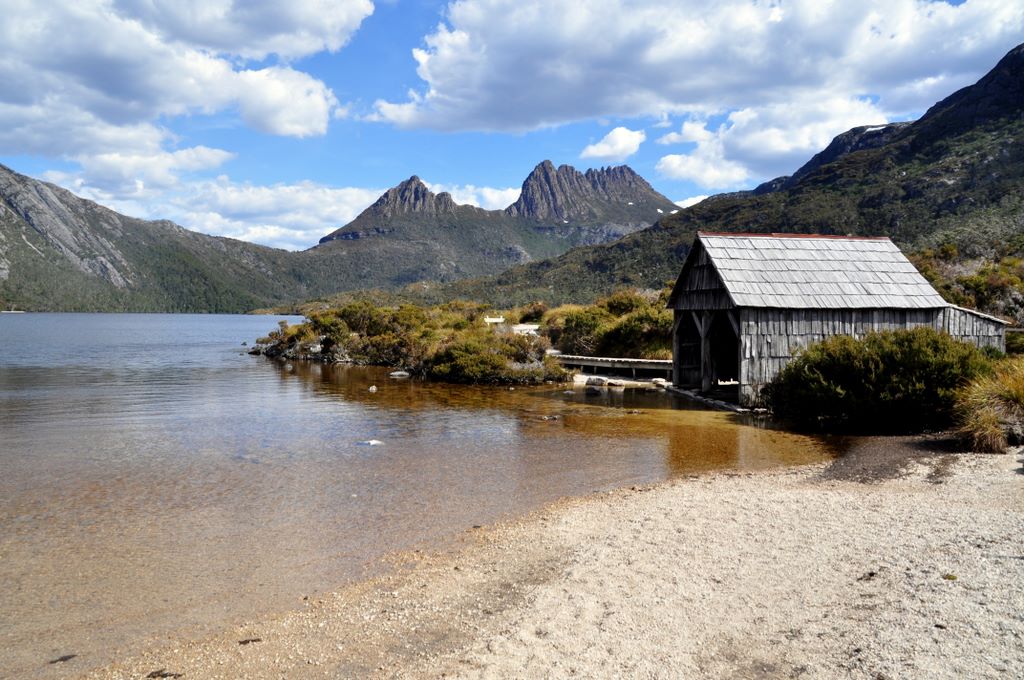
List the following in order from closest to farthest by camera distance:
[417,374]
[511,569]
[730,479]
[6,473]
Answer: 1. [511,569]
2. [730,479]
3. [6,473]
4. [417,374]

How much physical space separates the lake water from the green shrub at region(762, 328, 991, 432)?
1.87 m

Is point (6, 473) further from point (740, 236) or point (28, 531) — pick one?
point (740, 236)

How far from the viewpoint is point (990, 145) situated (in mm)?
65750

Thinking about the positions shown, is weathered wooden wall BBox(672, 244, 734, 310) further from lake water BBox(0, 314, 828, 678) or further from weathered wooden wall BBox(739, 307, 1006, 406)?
lake water BBox(0, 314, 828, 678)

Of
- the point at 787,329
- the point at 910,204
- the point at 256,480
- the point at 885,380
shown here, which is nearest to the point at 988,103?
the point at 910,204

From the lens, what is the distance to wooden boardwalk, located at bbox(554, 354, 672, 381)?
31080mm

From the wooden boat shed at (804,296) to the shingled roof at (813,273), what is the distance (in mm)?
32

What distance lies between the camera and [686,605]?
276 inches

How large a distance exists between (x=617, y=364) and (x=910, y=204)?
46.6 m

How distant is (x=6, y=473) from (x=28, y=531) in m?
5.02

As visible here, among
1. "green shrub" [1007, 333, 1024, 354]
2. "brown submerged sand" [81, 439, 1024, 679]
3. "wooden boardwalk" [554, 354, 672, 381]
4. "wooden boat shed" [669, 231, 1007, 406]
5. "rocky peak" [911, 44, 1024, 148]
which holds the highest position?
"rocky peak" [911, 44, 1024, 148]

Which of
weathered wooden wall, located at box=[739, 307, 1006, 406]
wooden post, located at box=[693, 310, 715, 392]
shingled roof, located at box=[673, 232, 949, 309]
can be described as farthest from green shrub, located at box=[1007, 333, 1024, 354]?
wooden post, located at box=[693, 310, 715, 392]

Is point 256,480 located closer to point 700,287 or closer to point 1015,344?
point 700,287

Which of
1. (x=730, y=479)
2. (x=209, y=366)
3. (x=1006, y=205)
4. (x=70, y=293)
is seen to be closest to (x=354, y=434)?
(x=730, y=479)
